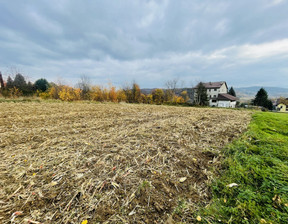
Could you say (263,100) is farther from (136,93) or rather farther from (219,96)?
(136,93)

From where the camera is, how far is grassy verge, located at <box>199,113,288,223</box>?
1063mm

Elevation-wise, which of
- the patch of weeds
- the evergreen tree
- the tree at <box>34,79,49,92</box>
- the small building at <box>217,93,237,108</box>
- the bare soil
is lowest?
the patch of weeds

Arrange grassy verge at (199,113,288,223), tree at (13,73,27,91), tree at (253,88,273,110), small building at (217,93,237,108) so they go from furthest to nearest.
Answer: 1. tree at (253,88,273,110)
2. small building at (217,93,237,108)
3. tree at (13,73,27,91)
4. grassy verge at (199,113,288,223)

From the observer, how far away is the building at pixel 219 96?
3561 centimetres

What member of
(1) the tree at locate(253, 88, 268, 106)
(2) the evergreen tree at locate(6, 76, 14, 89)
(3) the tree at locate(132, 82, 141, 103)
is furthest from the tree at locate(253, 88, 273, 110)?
(2) the evergreen tree at locate(6, 76, 14, 89)

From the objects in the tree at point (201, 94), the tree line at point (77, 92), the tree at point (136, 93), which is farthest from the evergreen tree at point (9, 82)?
the tree at point (201, 94)

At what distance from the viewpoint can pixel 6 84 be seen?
15531mm

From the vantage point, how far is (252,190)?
1317mm

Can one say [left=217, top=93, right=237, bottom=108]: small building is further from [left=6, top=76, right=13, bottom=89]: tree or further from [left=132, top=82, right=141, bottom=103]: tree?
[left=6, top=76, right=13, bottom=89]: tree

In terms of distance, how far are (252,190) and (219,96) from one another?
4399 cm

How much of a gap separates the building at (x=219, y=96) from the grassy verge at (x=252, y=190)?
37.0 meters

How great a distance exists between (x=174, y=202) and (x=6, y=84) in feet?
80.1

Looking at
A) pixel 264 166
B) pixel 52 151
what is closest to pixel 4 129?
pixel 52 151

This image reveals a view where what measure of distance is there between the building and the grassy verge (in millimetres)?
37047
